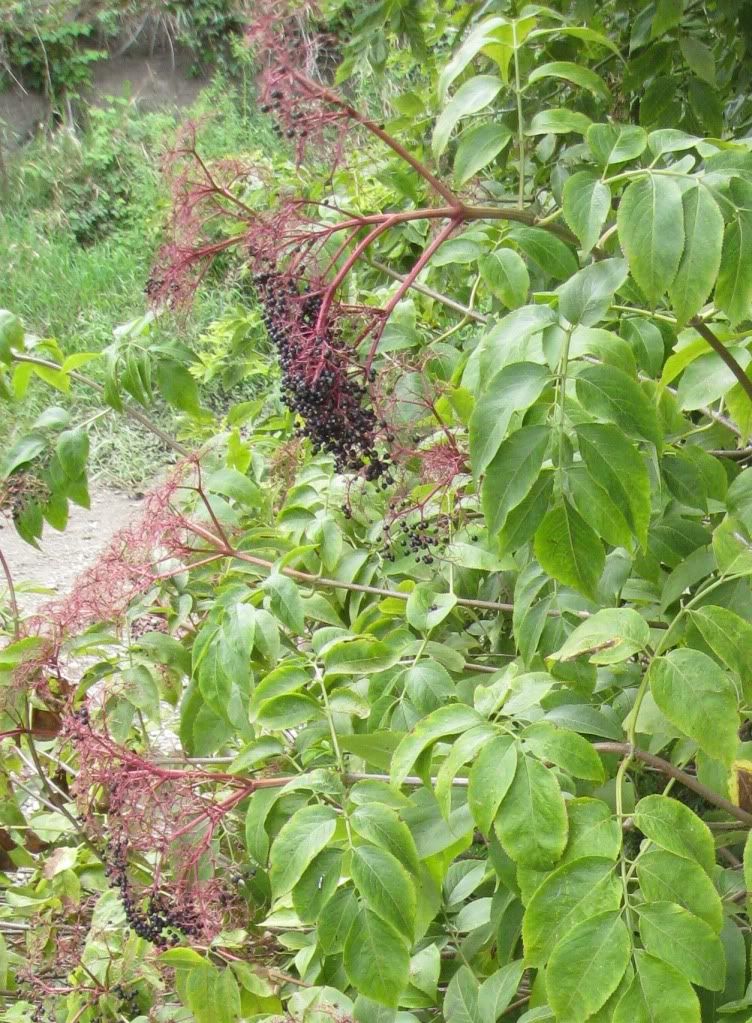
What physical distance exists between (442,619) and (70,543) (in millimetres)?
3804

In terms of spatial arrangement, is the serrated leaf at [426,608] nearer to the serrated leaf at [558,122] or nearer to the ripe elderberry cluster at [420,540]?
the ripe elderberry cluster at [420,540]

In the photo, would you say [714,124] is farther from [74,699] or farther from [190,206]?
[74,699]

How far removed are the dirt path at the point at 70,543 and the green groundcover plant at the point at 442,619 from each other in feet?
8.96

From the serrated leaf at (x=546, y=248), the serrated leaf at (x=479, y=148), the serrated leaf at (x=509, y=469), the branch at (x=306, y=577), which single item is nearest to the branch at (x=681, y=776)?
the serrated leaf at (x=509, y=469)

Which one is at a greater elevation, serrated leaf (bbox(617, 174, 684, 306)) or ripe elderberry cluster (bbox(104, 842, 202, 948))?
serrated leaf (bbox(617, 174, 684, 306))

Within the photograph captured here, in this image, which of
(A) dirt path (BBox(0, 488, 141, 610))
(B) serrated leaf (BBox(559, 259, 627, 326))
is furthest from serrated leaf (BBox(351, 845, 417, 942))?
(A) dirt path (BBox(0, 488, 141, 610))

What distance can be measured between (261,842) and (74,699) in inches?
14.5

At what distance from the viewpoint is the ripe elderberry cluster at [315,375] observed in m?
0.88

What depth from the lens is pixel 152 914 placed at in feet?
3.63

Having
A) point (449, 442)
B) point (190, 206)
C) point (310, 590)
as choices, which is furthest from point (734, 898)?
point (190, 206)

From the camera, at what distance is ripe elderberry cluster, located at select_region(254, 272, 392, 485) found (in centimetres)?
88

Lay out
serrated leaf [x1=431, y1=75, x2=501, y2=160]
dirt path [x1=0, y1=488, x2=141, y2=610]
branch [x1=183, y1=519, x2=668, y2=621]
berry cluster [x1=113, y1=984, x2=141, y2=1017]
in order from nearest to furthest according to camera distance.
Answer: serrated leaf [x1=431, y1=75, x2=501, y2=160] → branch [x1=183, y1=519, x2=668, y2=621] → berry cluster [x1=113, y1=984, x2=141, y2=1017] → dirt path [x1=0, y1=488, x2=141, y2=610]

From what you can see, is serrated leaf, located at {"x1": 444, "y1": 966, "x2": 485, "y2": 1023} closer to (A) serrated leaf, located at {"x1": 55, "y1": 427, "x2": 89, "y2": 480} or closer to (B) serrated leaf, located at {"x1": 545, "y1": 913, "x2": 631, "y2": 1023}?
(B) serrated leaf, located at {"x1": 545, "y1": 913, "x2": 631, "y2": 1023}

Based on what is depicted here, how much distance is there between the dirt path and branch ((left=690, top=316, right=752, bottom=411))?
3.38 metres
